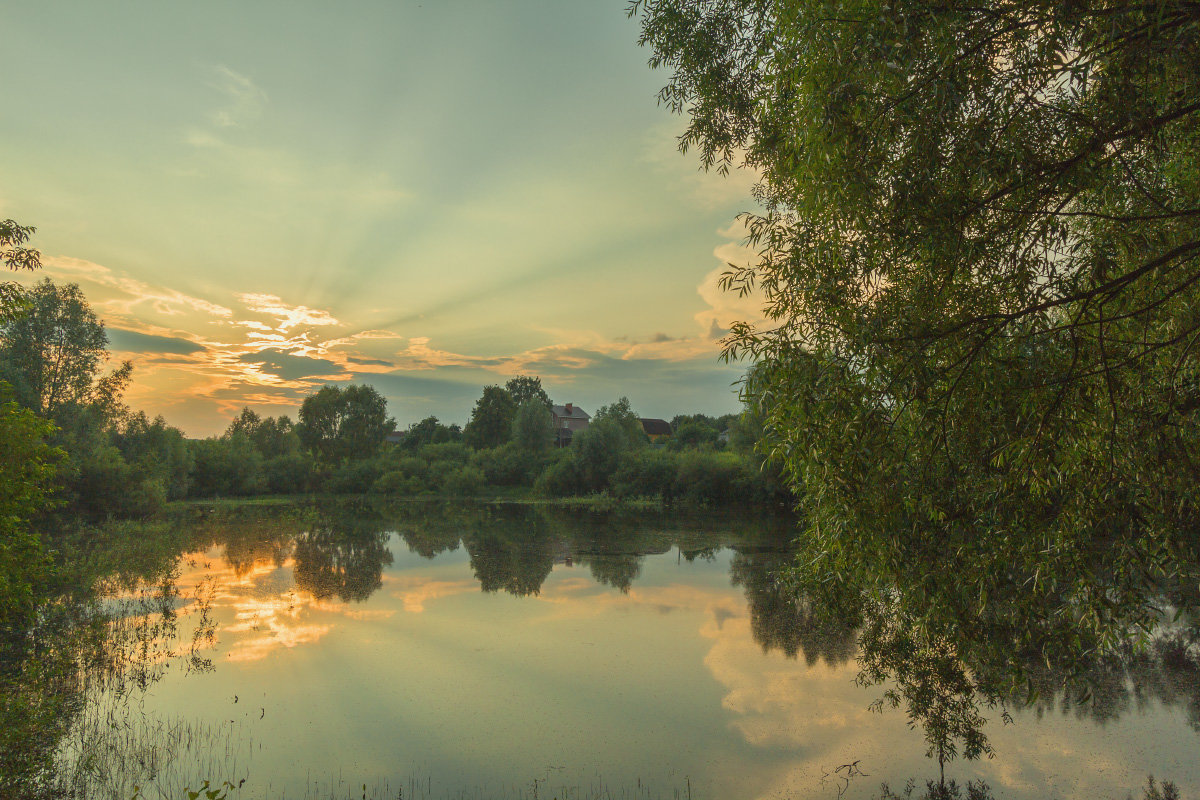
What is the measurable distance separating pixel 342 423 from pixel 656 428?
1774 inches

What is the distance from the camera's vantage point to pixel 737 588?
18.0 metres

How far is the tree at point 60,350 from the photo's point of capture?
2769 cm

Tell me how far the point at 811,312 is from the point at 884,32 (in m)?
1.88

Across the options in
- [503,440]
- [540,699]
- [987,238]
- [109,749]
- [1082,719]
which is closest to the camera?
[987,238]

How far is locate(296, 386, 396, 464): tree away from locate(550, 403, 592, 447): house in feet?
72.2

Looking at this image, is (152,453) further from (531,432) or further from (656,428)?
(656,428)

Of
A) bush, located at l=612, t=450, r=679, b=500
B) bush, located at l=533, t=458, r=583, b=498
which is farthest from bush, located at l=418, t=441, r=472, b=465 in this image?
bush, located at l=612, t=450, r=679, b=500

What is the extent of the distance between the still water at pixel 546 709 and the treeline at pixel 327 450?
5.66 meters

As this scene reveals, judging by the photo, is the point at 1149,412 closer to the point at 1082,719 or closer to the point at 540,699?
the point at 1082,719

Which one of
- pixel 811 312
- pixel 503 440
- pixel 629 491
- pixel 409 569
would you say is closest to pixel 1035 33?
pixel 811 312

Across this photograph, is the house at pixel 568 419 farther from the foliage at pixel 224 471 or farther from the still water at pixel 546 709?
the still water at pixel 546 709

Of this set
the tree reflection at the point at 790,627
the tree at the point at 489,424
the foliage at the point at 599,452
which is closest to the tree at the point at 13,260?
the tree reflection at the point at 790,627

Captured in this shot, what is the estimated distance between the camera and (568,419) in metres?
84.0

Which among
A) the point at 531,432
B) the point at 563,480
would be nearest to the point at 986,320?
the point at 563,480
